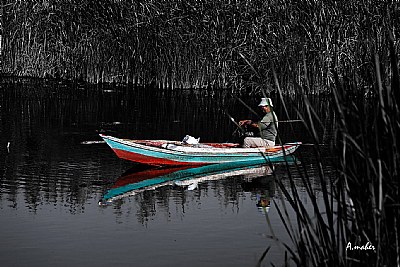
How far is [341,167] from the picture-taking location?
19.0 feet

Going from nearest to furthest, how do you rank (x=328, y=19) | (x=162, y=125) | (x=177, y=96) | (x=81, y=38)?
(x=162, y=125) < (x=328, y=19) < (x=177, y=96) < (x=81, y=38)

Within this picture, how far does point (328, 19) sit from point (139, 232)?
13481mm

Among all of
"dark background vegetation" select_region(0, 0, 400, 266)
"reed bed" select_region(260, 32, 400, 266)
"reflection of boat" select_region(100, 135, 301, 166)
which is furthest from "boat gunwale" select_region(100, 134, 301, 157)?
"reed bed" select_region(260, 32, 400, 266)

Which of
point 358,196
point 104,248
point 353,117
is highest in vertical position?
point 353,117

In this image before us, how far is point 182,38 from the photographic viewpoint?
25062 mm

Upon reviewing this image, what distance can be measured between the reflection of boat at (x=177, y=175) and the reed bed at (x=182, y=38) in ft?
20.8

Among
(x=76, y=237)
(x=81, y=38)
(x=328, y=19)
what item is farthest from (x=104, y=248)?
(x=81, y=38)

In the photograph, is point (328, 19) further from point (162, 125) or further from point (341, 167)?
point (341, 167)

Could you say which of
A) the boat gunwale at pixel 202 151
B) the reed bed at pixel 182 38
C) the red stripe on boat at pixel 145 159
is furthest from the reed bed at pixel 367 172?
the reed bed at pixel 182 38

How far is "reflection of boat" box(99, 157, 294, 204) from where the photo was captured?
1257cm

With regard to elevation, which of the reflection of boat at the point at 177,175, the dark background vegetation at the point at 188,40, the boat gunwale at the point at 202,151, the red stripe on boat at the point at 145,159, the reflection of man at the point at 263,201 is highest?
the dark background vegetation at the point at 188,40

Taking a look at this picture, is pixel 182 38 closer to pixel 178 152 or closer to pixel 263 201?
pixel 178 152

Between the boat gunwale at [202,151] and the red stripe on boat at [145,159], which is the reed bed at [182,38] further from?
the red stripe on boat at [145,159]

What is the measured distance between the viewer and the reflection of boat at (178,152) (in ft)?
46.1
